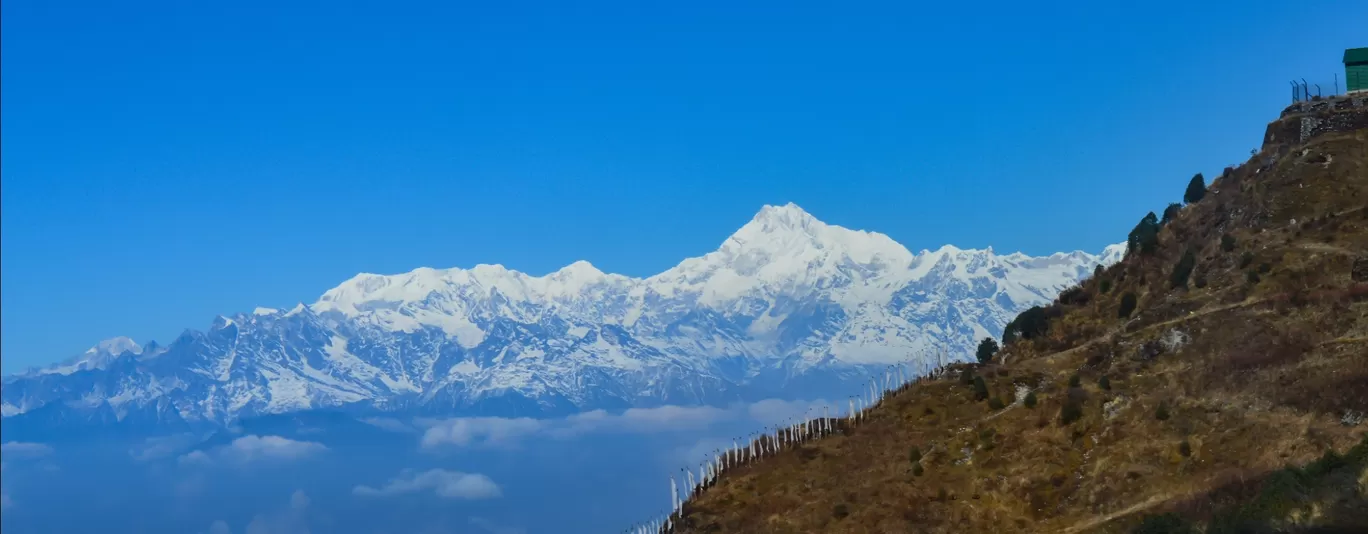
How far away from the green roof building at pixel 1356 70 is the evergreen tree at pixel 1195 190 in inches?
709

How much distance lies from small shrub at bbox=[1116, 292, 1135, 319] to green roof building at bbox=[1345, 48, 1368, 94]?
3403cm

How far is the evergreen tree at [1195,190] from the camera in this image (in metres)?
128

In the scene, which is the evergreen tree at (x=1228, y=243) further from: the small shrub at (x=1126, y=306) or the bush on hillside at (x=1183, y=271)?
the small shrub at (x=1126, y=306)

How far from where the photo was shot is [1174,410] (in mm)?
76062

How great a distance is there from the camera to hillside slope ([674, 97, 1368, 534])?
211 feet

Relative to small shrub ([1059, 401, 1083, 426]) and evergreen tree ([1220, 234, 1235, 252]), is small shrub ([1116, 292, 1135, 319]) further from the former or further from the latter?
small shrub ([1059, 401, 1083, 426])

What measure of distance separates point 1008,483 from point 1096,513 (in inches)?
336

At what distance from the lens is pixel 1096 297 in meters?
116

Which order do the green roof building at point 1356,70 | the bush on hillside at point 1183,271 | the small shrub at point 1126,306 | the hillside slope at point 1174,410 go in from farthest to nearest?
the green roof building at point 1356,70 → the small shrub at point 1126,306 → the bush on hillside at point 1183,271 → the hillside slope at point 1174,410

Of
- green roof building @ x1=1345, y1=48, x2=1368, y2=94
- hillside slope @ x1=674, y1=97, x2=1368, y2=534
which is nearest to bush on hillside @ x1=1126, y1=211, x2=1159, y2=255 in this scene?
hillside slope @ x1=674, y1=97, x2=1368, y2=534

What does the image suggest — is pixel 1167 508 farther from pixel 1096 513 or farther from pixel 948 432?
pixel 948 432

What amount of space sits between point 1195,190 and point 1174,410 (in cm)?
6111

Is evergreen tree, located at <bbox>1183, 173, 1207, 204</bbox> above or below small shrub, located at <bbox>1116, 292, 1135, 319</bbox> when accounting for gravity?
above

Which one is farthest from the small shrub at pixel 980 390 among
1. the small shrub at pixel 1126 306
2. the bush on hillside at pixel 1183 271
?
the bush on hillside at pixel 1183 271
